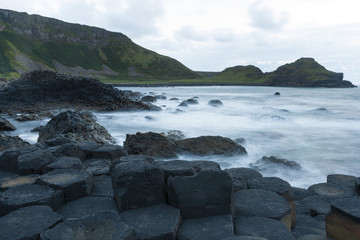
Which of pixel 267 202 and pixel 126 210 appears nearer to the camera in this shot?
pixel 126 210

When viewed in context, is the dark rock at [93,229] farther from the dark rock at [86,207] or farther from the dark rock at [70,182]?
the dark rock at [70,182]

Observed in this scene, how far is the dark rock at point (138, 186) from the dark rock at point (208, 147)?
5.62 metres

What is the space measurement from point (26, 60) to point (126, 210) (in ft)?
404

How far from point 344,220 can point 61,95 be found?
22.5 metres

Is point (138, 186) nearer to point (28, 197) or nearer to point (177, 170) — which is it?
point (177, 170)

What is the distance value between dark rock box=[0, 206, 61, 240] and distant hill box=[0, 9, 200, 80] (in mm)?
116578

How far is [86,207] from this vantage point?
3.35 m

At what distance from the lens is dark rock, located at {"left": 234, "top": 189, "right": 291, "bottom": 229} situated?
333cm

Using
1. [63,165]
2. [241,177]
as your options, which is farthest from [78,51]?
[241,177]

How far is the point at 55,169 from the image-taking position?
407cm

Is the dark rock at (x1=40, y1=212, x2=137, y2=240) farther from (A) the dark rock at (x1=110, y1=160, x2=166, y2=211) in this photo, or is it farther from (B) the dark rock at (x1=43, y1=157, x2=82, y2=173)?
(B) the dark rock at (x1=43, y1=157, x2=82, y2=173)

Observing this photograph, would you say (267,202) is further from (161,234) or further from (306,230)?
(161,234)

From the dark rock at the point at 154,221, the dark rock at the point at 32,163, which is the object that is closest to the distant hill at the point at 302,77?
the dark rock at the point at 32,163

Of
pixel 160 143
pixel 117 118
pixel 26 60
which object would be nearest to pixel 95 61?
pixel 26 60
